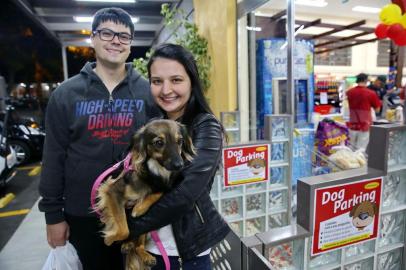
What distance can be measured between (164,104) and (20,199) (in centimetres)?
439

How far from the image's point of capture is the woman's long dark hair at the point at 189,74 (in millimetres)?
996

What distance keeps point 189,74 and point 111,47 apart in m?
0.52

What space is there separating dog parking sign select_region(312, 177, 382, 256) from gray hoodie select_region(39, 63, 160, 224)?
0.78m

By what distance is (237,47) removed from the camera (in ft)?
13.5

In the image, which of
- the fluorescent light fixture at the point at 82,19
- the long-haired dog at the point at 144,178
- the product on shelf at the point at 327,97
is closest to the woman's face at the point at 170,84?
the long-haired dog at the point at 144,178

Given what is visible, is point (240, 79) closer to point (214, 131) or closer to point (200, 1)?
point (200, 1)

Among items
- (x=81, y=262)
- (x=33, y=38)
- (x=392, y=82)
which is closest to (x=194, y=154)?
(x=81, y=262)

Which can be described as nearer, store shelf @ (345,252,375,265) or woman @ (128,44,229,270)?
woman @ (128,44,229,270)

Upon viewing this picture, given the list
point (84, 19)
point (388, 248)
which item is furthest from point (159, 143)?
point (84, 19)

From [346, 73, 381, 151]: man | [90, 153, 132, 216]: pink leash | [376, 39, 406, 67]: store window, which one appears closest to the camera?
[90, 153, 132, 216]: pink leash

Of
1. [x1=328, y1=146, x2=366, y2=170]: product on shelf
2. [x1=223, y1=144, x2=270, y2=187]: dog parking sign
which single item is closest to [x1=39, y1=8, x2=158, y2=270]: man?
[x1=223, y1=144, x2=270, y2=187]: dog parking sign

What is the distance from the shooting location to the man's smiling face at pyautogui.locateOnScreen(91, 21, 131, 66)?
1.34m

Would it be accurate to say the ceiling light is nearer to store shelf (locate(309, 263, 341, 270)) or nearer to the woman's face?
store shelf (locate(309, 263, 341, 270))

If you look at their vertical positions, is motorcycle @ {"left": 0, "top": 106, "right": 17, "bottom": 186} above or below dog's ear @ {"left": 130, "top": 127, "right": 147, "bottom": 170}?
below
